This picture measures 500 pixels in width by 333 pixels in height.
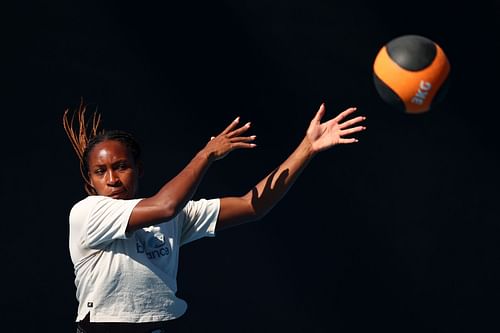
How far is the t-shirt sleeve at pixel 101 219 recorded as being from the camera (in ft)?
18.1

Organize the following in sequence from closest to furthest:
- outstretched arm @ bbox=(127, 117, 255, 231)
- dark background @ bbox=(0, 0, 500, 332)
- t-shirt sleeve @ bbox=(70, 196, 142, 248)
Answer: outstretched arm @ bbox=(127, 117, 255, 231)
t-shirt sleeve @ bbox=(70, 196, 142, 248)
dark background @ bbox=(0, 0, 500, 332)

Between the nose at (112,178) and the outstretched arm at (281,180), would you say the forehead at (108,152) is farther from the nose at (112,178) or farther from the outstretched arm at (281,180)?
the outstretched arm at (281,180)

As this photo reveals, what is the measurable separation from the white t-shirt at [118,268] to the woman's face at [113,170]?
0.39ft

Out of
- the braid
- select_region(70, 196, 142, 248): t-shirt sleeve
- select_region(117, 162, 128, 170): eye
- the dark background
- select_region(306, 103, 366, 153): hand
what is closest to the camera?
Result: select_region(70, 196, 142, 248): t-shirt sleeve

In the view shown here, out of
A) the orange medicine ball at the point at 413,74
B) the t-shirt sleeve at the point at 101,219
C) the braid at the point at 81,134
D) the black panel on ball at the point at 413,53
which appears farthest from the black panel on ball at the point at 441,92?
the braid at the point at 81,134

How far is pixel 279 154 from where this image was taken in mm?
7910

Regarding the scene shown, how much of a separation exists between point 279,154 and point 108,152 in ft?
7.32

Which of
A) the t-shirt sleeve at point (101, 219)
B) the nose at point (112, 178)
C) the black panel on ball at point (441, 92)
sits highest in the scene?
the black panel on ball at point (441, 92)

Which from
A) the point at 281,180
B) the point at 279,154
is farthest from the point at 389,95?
the point at 279,154

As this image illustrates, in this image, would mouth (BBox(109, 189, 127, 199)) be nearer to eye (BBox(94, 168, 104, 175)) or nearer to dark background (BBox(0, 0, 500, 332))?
eye (BBox(94, 168, 104, 175))

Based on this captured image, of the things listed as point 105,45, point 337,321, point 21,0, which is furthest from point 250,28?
point 337,321

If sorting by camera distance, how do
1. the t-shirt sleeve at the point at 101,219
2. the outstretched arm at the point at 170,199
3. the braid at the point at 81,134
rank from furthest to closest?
the braid at the point at 81,134
the t-shirt sleeve at the point at 101,219
the outstretched arm at the point at 170,199

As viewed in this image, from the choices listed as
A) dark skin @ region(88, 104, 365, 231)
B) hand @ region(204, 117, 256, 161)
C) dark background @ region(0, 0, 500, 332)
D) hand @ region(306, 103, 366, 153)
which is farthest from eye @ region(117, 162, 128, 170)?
dark background @ region(0, 0, 500, 332)

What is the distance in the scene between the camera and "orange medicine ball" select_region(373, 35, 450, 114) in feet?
19.9
